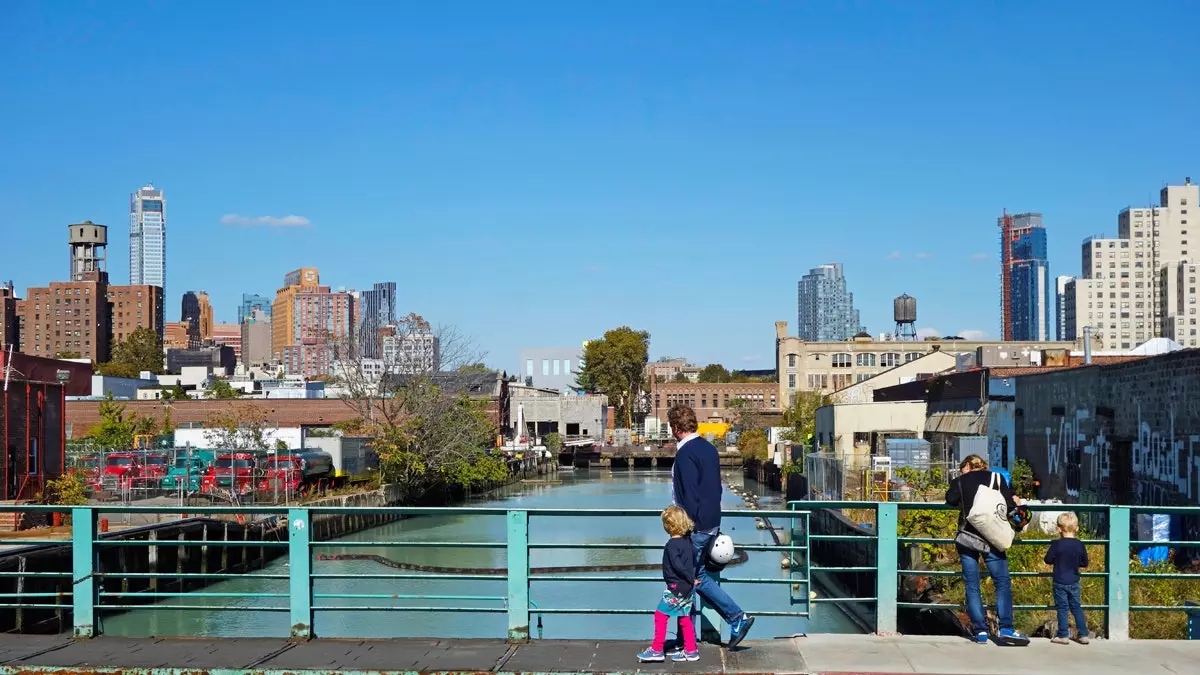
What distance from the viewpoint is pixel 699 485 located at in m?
11.1

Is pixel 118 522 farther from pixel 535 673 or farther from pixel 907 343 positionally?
pixel 907 343

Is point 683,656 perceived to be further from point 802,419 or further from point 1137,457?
point 802,419

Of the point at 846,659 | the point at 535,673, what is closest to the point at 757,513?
the point at 846,659

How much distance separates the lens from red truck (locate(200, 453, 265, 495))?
45719 millimetres

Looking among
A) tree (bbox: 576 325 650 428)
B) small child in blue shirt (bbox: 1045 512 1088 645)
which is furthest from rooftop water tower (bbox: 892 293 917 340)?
small child in blue shirt (bbox: 1045 512 1088 645)

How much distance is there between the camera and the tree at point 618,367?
155250mm

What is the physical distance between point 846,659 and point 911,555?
1404 cm

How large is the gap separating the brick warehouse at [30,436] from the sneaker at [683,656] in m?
30.4

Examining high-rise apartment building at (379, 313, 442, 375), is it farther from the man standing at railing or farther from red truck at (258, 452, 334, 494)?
the man standing at railing

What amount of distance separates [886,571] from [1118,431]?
55.4 feet

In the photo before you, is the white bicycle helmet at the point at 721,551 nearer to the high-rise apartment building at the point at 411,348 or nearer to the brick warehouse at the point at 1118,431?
the brick warehouse at the point at 1118,431

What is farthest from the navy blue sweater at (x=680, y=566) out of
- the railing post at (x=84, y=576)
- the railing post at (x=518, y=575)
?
the railing post at (x=84, y=576)

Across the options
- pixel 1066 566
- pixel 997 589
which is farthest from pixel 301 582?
pixel 1066 566

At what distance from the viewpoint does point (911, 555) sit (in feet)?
80.2
